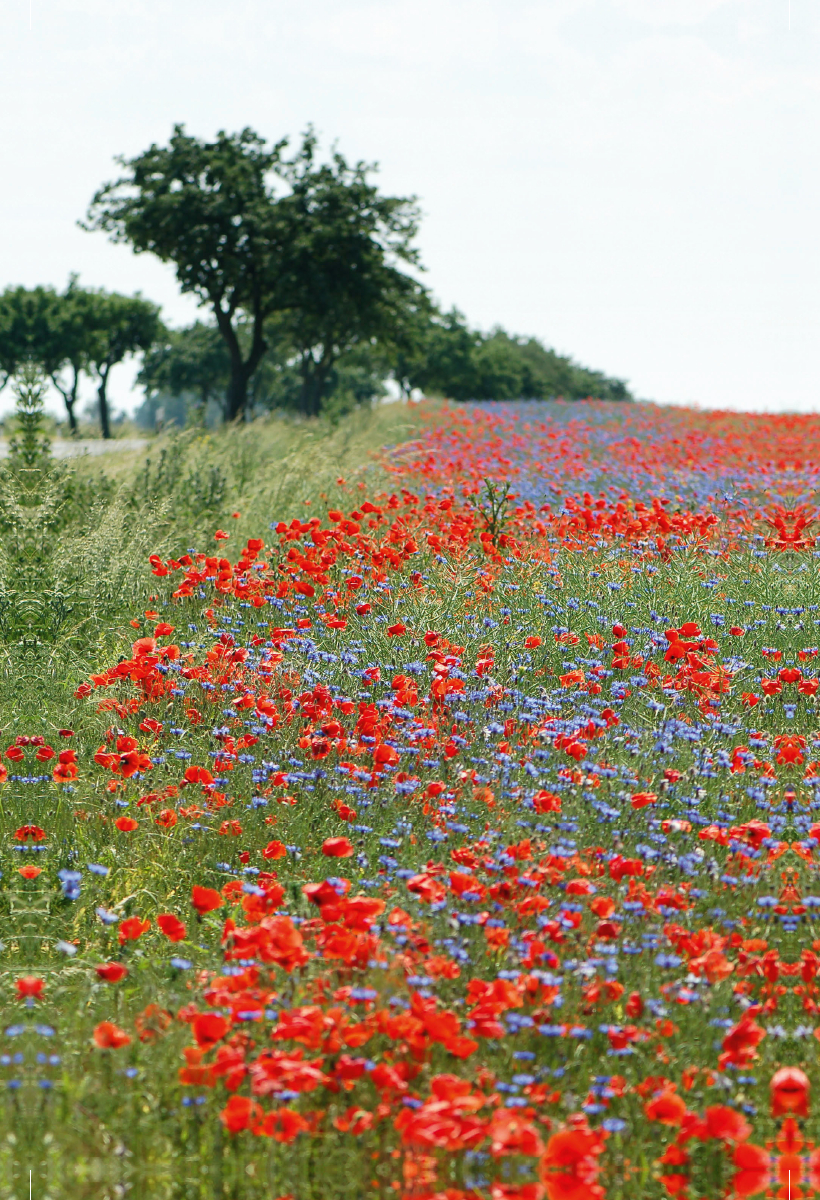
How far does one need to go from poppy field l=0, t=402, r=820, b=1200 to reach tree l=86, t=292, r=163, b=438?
49.6 m

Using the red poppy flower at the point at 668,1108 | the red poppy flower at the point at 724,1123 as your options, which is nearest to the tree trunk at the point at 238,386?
the red poppy flower at the point at 668,1108

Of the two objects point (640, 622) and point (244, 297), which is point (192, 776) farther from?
point (244, 297)

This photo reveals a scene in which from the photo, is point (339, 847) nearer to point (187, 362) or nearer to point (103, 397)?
point (103, 397)

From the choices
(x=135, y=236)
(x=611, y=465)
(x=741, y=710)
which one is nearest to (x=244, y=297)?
(x=135, y=236)

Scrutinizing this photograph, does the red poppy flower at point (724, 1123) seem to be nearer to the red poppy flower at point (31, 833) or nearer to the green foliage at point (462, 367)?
the red poppy flower at point (31, 833)

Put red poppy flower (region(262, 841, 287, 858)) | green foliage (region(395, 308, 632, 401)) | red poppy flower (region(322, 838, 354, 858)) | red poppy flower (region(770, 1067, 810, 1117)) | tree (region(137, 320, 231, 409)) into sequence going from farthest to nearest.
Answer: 1. tree (region(137, 320, 231, 409))
2. green foliage (region(395, 308, 632, 401))
3. red poppy flower (region(262, 841, 287, 858))
4. red poppy flower (region(322, 838, 354, 858))
5. red poppy flower (region(770, 1067, 810, 1117))

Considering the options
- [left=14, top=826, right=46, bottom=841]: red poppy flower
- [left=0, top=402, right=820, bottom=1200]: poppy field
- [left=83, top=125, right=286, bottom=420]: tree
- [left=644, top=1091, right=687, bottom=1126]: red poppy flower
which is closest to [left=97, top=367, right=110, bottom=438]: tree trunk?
[left=83, top=125, right=286, bottom=420]: tree

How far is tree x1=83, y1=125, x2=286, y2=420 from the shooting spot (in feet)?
88.4

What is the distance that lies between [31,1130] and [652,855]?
2131 millimetres

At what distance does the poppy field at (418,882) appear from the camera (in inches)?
106

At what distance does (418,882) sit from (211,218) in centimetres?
2691

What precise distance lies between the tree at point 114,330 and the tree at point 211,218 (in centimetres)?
2648

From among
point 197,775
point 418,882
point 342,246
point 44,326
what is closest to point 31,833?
point 197,775

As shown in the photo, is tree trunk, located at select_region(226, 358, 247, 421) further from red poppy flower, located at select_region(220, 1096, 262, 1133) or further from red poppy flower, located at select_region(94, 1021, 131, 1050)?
red poppy flower, located at select_region(220, 1096, 262, 1133)
